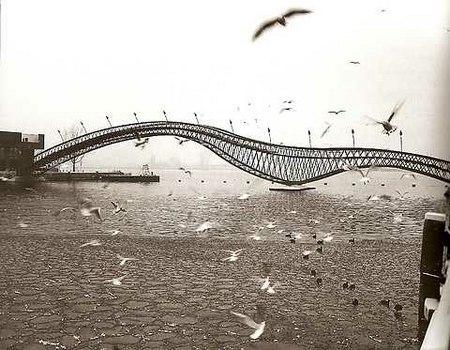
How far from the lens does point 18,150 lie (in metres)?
32.9

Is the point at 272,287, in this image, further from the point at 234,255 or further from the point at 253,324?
the point at 234,255

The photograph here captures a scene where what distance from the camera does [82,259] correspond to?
711cm

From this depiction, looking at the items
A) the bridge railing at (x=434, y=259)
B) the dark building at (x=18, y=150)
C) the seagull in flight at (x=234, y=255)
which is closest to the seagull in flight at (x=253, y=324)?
the bridge railing at (x=434, y=259)

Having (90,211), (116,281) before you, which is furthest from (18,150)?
(116,281)

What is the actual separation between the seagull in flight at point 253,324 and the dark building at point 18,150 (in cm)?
3081

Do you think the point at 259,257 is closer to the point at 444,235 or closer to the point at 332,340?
the point at 332,340

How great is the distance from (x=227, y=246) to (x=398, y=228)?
22.8 ft

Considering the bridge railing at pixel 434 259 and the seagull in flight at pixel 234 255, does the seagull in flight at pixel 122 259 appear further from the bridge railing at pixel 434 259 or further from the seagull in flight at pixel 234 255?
the bridge railing at pixel 434 259

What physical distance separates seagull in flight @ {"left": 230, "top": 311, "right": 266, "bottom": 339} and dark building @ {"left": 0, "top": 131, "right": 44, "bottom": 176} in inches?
1213

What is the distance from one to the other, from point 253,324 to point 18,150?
1320 inches

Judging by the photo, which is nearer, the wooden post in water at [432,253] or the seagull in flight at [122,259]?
the wooden post in water at [432,253]

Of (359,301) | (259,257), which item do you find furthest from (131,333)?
(259,257)

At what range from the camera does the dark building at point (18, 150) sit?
31.1m

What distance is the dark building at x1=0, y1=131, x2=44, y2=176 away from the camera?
31062 millimetres
